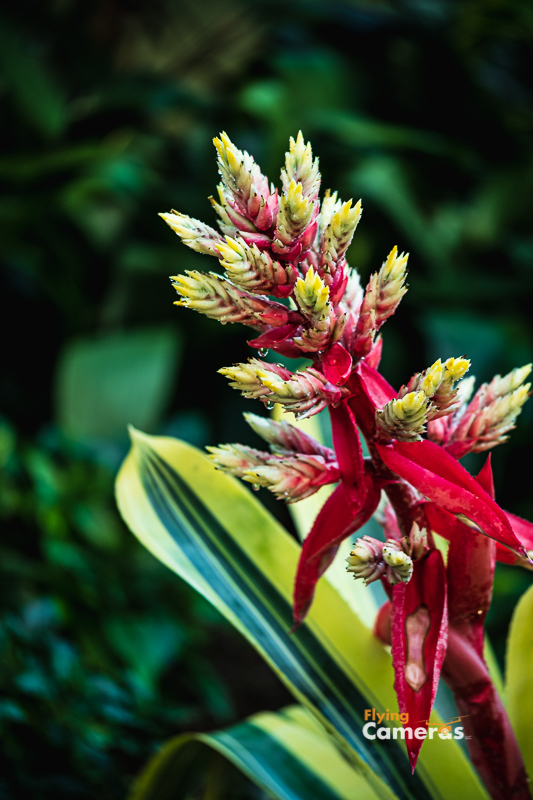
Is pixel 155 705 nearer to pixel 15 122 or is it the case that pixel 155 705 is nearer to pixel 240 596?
pixel 240 596

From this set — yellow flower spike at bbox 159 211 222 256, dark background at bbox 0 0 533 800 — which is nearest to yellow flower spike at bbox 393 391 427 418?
yellow flower spike at bbox 159 211 222 256

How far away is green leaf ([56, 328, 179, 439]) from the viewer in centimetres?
144

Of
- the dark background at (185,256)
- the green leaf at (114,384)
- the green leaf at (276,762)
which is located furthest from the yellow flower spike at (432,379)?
the green leaf at (114,384)

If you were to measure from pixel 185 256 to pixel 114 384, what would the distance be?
1.43 feet

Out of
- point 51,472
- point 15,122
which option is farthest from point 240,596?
point 15,122

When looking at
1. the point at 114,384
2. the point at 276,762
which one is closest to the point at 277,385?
the point at 276,762

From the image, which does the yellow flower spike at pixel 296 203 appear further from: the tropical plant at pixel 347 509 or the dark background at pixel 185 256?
the dark background at pixel 185 256

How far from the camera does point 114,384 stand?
146 cm

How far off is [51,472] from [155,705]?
20.7 inches

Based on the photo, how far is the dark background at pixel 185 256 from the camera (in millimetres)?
1056

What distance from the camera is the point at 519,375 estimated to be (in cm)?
32

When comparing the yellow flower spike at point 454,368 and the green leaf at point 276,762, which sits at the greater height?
the yellow flower spike at point 454,368

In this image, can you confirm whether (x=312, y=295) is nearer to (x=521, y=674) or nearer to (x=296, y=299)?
(x=296, y=299)

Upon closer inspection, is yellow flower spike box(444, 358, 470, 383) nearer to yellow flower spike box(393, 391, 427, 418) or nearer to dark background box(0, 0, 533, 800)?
yellow flower spike box(393, 391, 427, 418)
